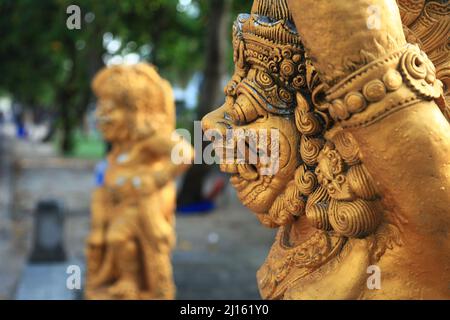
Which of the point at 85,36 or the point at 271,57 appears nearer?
the point at 271,57

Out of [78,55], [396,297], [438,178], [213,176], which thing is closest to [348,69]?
[438,178]

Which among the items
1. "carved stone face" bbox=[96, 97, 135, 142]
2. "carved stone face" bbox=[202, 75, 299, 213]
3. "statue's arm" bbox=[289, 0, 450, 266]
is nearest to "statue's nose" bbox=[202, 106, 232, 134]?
"carved stone face" bbox=[202, 75, 299, 213]

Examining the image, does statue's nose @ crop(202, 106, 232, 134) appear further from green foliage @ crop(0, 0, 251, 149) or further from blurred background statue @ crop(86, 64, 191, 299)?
green foliage @ crop(0, 0, 251, 149)

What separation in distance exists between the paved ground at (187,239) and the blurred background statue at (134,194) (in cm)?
100

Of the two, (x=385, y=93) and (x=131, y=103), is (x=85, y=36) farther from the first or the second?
(x=385, y=93)

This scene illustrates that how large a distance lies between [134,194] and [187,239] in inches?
175

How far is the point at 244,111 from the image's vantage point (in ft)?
5.19

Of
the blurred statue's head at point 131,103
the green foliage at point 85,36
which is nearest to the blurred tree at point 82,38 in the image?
the green foliage at point 85,36

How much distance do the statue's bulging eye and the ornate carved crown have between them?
26 millimetres

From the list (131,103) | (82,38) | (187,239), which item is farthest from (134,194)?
(82,38)

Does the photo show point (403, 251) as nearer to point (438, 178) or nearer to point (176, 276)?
point (438, 178)

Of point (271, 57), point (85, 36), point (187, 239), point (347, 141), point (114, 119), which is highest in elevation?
point (85, 36)

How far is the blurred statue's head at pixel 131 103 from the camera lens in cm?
482

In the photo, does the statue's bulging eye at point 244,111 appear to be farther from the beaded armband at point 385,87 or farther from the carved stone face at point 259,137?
the beaded armband at point 385,87
